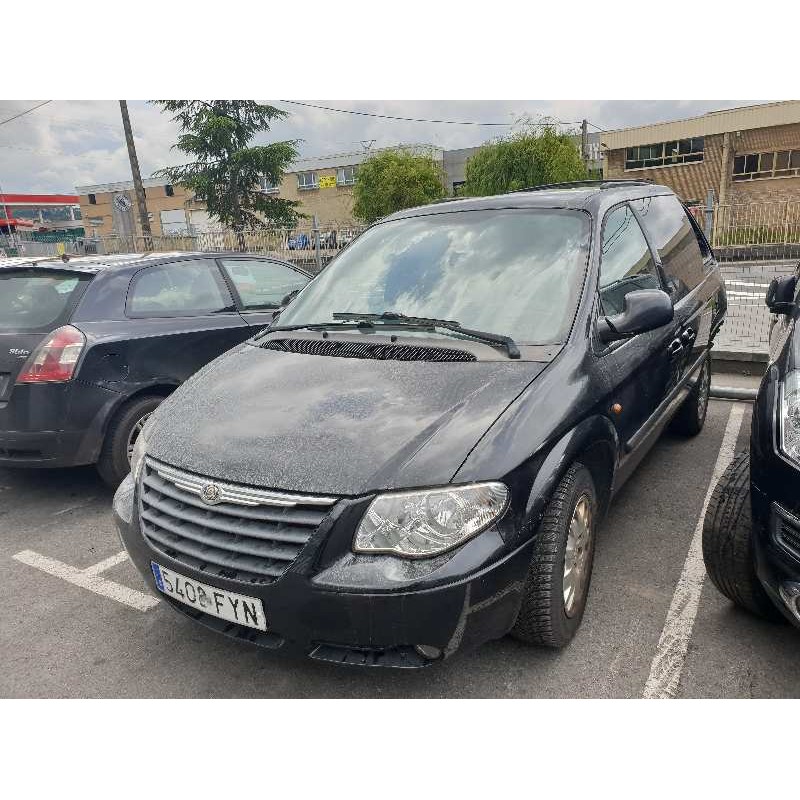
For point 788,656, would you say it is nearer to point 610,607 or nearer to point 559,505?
point 610,607

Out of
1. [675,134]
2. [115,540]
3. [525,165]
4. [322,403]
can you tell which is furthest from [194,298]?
[675,134]

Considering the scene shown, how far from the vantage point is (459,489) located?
195 cm

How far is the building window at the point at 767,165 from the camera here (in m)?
33.4

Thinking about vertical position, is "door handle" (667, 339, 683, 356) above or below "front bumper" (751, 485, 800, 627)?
above

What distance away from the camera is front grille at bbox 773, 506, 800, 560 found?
2.03m

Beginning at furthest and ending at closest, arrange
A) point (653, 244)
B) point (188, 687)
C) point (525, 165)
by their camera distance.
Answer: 1. point (525, 165)
2. point (653, 244)
3. point (188, 687)

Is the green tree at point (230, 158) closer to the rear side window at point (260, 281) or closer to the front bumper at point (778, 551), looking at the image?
the rear side window at point (260, 281)

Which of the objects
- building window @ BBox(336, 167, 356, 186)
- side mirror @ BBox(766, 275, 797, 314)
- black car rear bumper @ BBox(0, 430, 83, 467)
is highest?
building window @ BBox(336, 167, 356, 186)

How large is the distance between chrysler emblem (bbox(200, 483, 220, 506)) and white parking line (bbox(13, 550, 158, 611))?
3.83 feet

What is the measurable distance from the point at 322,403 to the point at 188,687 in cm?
120

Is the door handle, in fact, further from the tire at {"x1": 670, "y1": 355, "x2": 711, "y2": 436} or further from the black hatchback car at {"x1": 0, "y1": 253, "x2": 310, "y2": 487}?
the black hatchback car at {"x1": 0, "y1": 253, "x2": 310, "y2": 487}

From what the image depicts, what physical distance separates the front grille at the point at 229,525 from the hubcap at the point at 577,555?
1040mm

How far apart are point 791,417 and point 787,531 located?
38 cm

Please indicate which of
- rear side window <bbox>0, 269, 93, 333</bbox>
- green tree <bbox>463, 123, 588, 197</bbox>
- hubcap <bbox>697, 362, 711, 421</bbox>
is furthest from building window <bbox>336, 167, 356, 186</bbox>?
hubcap <bbox>697, 362, 711, 421</bbox>
